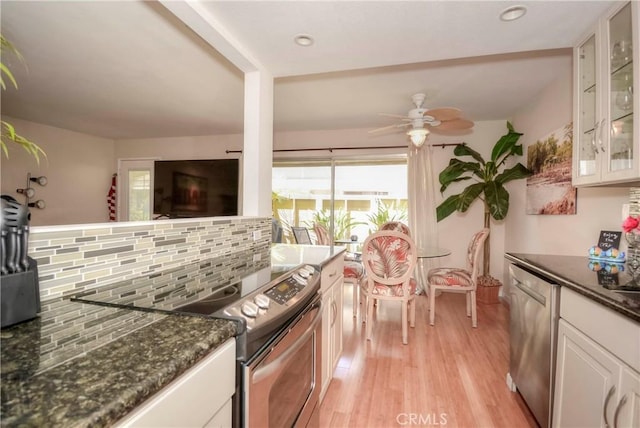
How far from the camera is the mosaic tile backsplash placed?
34.3 inches

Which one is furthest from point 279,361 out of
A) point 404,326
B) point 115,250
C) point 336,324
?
point 404,326

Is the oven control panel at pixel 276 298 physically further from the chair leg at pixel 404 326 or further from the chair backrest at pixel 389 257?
the chair leg at pixel 404 326

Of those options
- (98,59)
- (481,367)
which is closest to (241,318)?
(481,367)

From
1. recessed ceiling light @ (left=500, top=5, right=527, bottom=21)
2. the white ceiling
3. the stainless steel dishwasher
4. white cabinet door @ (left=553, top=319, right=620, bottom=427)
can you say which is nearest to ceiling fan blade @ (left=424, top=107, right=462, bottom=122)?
the white ceiling

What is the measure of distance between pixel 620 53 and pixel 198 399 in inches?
90.6

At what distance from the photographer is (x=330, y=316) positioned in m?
1.81

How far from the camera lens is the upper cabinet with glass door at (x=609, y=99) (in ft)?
4.48

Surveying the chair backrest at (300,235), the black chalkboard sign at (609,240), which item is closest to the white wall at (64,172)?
the chair backrest at (300,235)

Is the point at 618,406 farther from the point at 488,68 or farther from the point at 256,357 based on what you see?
the point at 488,68

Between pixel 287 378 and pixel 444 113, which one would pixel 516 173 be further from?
pixel 287 378

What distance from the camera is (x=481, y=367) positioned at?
7.25ft

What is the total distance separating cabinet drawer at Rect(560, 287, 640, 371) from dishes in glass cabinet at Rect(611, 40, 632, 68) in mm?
1169

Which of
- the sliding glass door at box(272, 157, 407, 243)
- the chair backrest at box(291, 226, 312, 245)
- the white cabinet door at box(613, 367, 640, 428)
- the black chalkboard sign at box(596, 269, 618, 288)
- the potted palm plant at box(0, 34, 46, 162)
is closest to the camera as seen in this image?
the potted palm plant at box(0, 34, 46, 162)

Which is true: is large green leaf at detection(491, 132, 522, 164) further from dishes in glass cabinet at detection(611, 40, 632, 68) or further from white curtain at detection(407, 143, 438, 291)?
dishes in glass cabinet at detection(611, 40, 632, 68)
